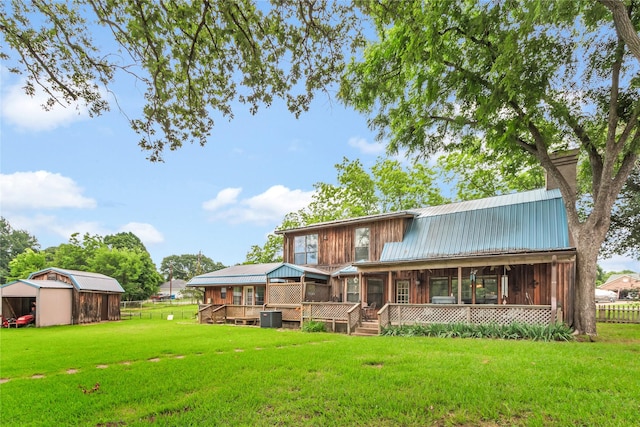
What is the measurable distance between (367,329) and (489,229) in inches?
254

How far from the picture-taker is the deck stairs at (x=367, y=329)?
46.5 ft

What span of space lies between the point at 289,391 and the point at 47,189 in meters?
11.6

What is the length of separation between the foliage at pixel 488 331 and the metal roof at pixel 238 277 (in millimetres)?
9473

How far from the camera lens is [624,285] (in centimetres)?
6000

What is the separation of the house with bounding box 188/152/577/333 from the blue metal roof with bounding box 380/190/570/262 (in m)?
0.04

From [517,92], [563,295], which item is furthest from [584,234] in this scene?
[517,92]

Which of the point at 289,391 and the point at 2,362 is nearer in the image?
the point at 289,391

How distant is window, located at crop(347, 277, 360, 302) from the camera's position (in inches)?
730

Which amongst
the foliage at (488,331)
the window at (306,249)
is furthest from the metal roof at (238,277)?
the foliage at (488,331)

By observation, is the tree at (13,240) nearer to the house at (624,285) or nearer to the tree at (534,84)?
the tree at (534,84)

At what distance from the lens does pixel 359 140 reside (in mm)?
32125

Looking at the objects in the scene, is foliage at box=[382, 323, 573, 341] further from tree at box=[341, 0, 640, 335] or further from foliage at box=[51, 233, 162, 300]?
foliage at box=[51, 233, 162, 300]

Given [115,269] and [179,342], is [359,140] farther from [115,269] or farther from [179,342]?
[115,269]

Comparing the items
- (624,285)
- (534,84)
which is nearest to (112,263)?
(534,84)
